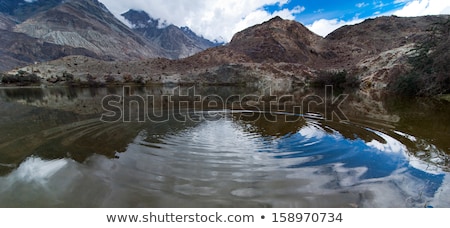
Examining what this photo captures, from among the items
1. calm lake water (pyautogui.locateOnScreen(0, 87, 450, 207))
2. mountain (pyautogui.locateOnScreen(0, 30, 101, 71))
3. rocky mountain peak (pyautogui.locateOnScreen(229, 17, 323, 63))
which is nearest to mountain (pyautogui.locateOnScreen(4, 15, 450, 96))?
rocky mountain peak (pyautogui.locateOnScreen(229, 17, 323, 63))

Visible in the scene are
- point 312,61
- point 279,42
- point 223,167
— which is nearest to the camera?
point 223,167

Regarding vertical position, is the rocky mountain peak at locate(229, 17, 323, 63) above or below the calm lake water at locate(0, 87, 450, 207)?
above

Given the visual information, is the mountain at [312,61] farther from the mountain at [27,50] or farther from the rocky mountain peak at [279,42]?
the mountain at [27,50]

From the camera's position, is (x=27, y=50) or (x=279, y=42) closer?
(x=279, y=42)

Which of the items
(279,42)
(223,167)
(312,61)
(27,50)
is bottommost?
(223,167)

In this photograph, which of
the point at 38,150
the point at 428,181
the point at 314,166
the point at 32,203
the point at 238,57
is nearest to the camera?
the point at 32,203

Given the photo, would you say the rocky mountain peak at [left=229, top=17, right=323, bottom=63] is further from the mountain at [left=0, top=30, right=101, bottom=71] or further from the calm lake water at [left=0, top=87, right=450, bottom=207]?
the mountain at [left=0, top=30, right=101, bottom=71]

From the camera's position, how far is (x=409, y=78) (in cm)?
2505

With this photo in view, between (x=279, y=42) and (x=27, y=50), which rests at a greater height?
(x=27, y=50)

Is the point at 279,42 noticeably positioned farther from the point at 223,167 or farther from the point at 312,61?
the point at 223,167

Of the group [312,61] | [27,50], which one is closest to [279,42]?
[312,61]
